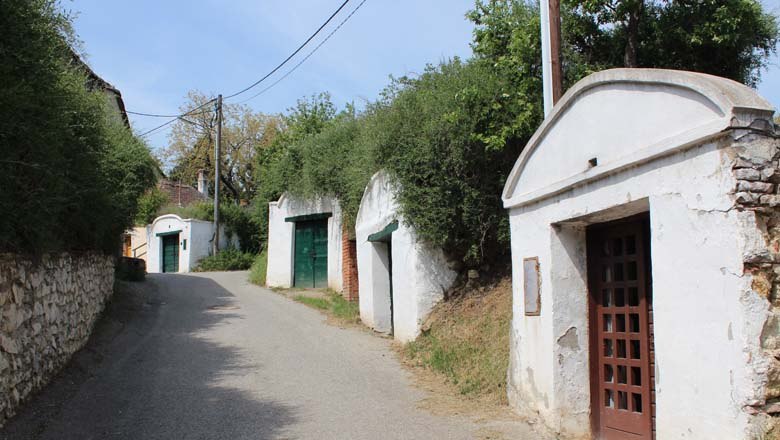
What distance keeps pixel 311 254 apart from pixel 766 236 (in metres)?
15.6

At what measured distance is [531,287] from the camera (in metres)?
6.59

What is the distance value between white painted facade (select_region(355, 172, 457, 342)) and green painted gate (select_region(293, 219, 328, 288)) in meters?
4.66

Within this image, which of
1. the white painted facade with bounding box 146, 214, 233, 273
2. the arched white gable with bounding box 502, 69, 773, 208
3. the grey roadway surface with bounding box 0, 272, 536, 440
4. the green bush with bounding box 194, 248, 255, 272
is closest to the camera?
the arched white gable with bounding box 502, 69, 773, 208

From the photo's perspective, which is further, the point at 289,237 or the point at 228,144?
the point at 228,144

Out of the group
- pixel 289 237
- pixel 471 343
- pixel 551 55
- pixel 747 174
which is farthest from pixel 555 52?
pixel 289 237

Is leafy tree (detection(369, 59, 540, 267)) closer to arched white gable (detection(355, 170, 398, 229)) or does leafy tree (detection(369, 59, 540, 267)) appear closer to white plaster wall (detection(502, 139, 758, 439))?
arched white gable (detection(355, 170, 398, 229))

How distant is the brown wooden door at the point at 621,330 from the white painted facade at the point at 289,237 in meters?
11.6

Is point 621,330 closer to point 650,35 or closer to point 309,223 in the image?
point 650,35

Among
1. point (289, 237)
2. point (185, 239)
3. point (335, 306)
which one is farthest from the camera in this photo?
point (185, 239)

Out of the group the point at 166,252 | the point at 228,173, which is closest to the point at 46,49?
the point at 166,252

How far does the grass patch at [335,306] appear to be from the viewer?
14.0m

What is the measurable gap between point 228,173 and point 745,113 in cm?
3630

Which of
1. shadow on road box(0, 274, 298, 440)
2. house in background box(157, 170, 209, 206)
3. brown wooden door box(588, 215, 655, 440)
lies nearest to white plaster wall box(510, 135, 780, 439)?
brown wooden door box(588, 215, 655, 440)

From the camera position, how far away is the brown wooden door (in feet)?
18.0
